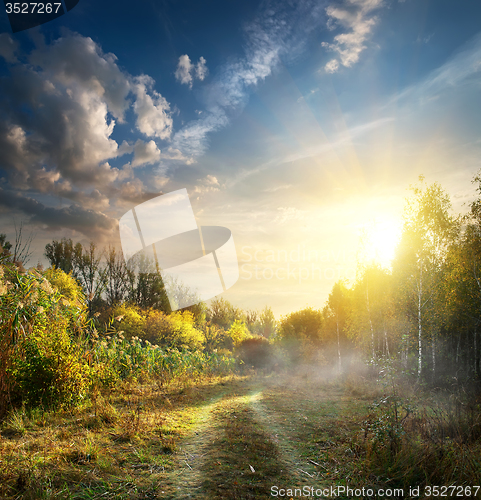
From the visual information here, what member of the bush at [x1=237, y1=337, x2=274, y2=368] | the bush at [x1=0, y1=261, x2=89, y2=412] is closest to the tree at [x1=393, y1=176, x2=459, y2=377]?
the bush at [x1=237, y1=337, x2=274, y2=368]

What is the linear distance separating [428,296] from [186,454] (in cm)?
1200

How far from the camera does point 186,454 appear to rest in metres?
4.49

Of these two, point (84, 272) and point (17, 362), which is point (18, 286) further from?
point (84, 272)

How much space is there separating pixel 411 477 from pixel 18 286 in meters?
7.42

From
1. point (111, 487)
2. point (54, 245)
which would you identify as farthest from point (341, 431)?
point (54, 245)

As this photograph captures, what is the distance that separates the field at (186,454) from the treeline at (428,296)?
5.50 metres

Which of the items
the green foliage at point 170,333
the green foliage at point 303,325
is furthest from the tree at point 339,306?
the green foliage at point 170,333

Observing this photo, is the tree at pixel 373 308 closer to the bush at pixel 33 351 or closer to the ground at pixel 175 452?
the ground at pixel 175 452

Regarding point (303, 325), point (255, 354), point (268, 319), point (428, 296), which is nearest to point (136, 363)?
A: point (255, 354)

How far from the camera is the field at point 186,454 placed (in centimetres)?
338

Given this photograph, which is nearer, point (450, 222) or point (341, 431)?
point (341, 431)

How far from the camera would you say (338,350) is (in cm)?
1870

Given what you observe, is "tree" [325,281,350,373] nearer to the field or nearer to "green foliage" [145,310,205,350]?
"green foliage" [145,310,205,350]

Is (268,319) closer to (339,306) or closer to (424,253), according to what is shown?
(339,306)
